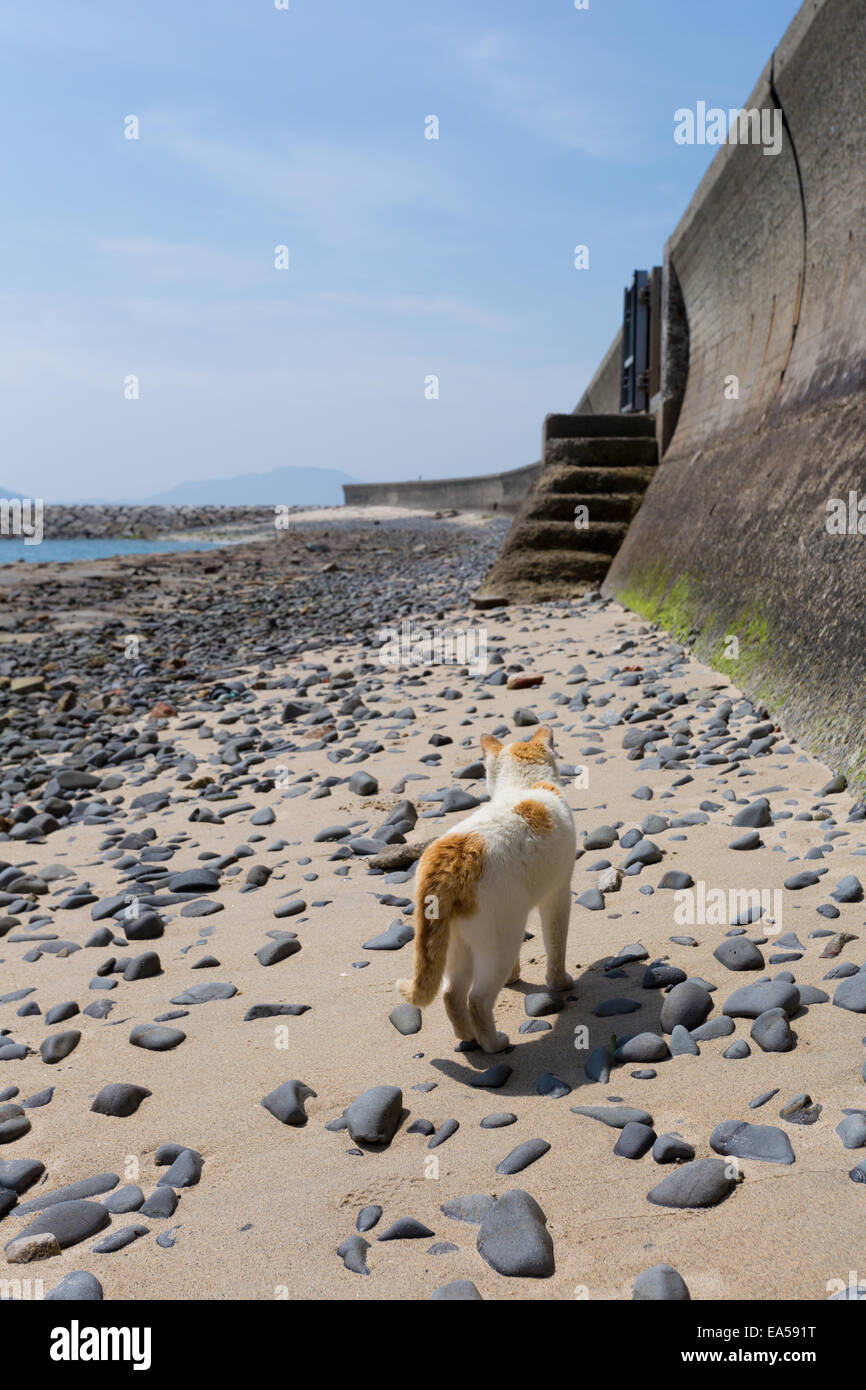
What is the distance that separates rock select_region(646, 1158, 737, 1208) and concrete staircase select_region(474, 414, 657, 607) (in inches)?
429

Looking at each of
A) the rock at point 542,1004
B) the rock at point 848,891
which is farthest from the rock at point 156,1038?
the rock at point 848,891

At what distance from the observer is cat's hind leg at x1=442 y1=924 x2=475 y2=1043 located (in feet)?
10.5

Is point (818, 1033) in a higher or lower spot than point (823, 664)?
lower

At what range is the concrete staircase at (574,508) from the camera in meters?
13.4

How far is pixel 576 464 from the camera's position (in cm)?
1432

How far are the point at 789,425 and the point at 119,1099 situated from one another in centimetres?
671

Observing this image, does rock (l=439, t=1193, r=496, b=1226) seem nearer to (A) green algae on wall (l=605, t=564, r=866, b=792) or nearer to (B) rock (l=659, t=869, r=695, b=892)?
(B) rock (l=659, t=869, r=695, b=892)

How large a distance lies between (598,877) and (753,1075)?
164 centimetres

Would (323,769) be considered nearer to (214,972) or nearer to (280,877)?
(280,877)

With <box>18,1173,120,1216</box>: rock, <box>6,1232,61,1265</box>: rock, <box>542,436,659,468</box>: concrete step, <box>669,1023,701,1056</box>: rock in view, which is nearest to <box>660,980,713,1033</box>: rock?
<box>669,1023,701,1056</box>: rock

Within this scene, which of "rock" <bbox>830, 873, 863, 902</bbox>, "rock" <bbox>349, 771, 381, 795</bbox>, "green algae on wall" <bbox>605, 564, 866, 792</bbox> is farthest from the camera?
"rock" <bbox>349, 771, 381, 795</bbox>

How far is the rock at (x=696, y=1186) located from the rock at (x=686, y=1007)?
689mm

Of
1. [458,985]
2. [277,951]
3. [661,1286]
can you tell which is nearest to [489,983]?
[458,985]
